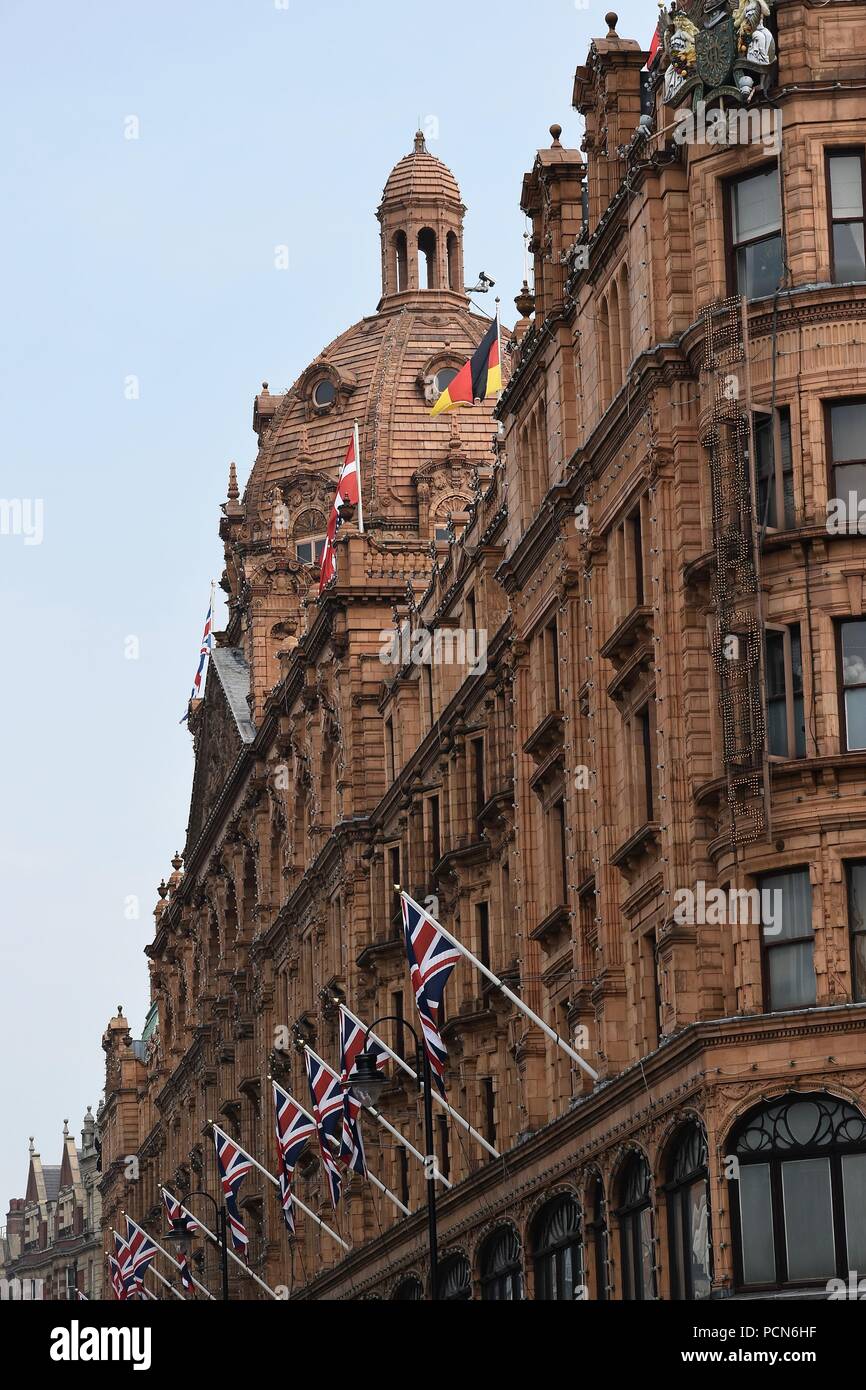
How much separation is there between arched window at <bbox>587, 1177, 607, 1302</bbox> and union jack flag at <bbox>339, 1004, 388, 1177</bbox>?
10139 millimetres

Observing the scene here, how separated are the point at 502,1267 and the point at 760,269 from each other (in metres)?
24.0

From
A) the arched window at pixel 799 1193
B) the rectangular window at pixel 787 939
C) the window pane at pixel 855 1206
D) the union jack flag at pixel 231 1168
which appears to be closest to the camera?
the window pane at pixel 855 1206

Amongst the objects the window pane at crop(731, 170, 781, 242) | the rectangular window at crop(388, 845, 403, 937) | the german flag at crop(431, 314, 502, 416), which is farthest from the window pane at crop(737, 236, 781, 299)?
the rectangular window at crop(388, 845, 403, 937)

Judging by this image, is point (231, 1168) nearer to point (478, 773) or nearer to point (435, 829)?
point (435, 829)

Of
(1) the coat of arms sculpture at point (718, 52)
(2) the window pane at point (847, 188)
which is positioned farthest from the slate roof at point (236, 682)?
(2) the window pane at point (847, 188)

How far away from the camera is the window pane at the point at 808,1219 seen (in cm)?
4719

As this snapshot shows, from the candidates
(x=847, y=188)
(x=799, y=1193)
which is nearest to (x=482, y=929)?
(x=799, y=1193)

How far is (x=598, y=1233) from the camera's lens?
2234 inches

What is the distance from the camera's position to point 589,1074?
57594 millimetres

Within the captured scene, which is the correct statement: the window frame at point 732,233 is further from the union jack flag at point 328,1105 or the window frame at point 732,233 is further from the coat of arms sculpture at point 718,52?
the union jack flag at point 328,1105

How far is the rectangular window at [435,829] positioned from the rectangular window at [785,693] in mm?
28520

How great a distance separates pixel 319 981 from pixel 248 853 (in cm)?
1978
